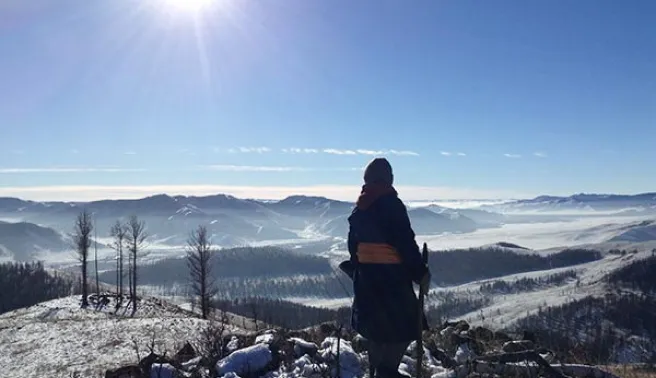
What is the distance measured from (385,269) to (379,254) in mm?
195

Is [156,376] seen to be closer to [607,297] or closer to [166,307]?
[166,307]

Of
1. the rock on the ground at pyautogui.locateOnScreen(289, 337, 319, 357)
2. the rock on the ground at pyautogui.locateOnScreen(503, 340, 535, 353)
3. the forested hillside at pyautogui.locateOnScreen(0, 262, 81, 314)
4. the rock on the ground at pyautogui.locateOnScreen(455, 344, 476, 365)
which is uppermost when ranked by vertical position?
the rock on the ground at pyautogui.locateOnScreen(289, 337, 319, 357)

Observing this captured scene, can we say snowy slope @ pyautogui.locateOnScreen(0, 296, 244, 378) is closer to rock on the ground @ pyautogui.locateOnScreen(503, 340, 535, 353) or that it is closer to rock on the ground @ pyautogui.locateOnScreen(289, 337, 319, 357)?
rock on the ground @ pyautogui.locateOnScreen(289, 337, 319, 357)

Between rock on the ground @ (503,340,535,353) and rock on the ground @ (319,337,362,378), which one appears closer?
rock on the ground @ (319,337,362,378)

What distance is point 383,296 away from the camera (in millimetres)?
5707

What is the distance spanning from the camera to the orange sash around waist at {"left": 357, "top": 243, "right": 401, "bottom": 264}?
5.58 metres

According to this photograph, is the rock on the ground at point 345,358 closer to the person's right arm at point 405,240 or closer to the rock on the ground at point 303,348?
the rock on the ground at point 303,348

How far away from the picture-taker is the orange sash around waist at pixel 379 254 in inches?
220

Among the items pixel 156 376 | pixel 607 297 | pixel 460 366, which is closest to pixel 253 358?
pixel 156 376

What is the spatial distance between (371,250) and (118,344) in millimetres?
17985

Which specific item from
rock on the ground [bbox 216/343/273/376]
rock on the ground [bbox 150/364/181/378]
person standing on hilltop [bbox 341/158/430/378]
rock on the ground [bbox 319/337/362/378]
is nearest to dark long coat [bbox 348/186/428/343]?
person standing on hilltop [bbox 341/158/430/378]

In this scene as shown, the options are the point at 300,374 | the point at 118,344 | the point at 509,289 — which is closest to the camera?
the point at 300,374

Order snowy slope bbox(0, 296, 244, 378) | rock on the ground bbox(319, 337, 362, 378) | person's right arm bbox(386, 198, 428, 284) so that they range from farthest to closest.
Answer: snowy slope bbox(0, 296, 244, 378), rock on the ground bbox(319, 337, 362, 378), person's right arm bbox(386, 198, 428, 284)

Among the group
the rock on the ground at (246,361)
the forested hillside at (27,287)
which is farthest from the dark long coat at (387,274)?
the forested hillside at (27,287)
